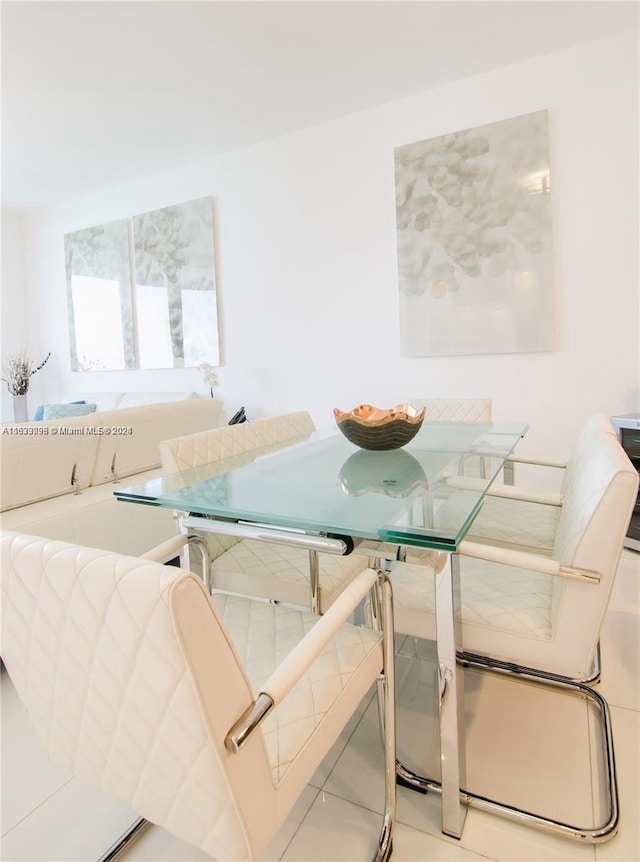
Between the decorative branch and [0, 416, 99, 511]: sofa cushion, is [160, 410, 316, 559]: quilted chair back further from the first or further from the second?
the decorative branch

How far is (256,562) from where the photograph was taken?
4.48 feet

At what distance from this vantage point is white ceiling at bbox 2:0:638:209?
2.27 m

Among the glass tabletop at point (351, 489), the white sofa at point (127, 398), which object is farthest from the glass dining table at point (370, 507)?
the white sofa at point (127, 398)

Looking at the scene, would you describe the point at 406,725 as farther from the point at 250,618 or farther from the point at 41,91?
the point at 41,91

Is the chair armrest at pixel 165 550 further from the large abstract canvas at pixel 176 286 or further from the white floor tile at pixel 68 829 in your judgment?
the large abstract canvas at pixel 176 286

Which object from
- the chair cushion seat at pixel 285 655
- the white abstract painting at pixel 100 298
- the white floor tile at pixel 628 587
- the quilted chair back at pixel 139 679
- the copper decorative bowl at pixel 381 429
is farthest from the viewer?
the white abstract painting at pixel 100 298

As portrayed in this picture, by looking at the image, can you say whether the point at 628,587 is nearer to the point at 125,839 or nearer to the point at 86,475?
the point at 125,839

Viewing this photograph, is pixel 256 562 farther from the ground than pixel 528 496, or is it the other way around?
pixel 528 496

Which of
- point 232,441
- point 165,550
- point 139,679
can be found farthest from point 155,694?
point 232,441

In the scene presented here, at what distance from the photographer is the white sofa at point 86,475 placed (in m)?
1.70

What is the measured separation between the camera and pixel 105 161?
3826 mm

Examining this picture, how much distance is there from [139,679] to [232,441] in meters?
1.18

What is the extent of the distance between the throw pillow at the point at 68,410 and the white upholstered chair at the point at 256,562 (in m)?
1.98

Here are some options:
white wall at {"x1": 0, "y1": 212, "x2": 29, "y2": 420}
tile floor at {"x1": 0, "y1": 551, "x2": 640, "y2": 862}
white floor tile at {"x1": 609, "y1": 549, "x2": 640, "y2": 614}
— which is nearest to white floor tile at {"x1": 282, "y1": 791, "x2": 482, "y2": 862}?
tile floor at {"x1": 0, "y1": 551, "x2": 640, "y2": 862}
